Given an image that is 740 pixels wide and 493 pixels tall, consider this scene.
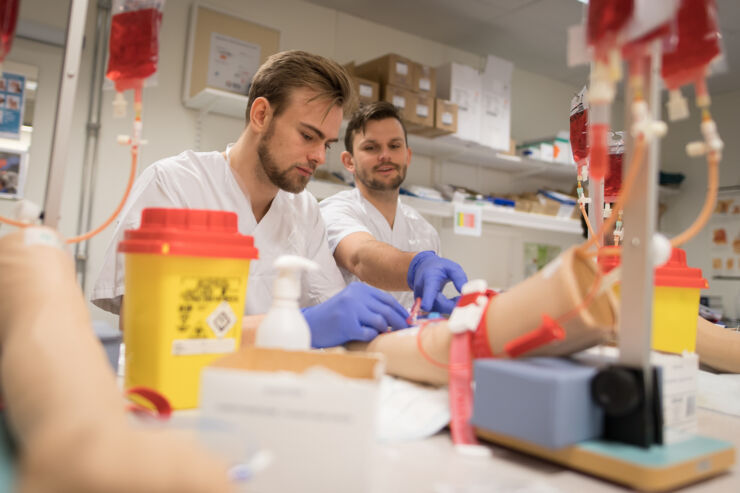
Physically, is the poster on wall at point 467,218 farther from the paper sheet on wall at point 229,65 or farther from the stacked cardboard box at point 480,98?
the paper sheet on wall at point 229,65

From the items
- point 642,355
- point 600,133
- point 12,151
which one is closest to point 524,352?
point 642,355

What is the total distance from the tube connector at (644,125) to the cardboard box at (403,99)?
231 centimetres

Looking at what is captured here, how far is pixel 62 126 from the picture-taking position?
2.40 ft

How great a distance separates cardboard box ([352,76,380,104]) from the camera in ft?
8.81

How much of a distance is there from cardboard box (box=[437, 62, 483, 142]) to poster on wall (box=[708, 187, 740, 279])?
2.36 meters

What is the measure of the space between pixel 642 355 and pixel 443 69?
286 centimetres

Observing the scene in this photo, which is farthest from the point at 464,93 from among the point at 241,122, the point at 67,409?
the point at 67,409

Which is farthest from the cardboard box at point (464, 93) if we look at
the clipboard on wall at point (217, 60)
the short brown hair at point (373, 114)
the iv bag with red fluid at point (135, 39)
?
the iv bag with red fluid at point (135, 39)

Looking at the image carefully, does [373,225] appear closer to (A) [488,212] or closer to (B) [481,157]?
(A) [488,212]

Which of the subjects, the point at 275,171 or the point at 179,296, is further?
the point at 275,171

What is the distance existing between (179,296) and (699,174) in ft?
15.7

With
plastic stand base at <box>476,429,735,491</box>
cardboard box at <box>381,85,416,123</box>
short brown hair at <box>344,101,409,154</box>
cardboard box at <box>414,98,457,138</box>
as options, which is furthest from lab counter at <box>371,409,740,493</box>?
cardboard box at <box>414,98,457,138</box>

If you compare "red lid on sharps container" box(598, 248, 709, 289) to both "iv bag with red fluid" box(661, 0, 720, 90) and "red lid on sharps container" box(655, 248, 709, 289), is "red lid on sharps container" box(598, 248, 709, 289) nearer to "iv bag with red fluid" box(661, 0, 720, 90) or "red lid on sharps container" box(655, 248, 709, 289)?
"red lid on sharps container" box(655, 248, 709, 289)

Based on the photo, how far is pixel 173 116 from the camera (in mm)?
2691
